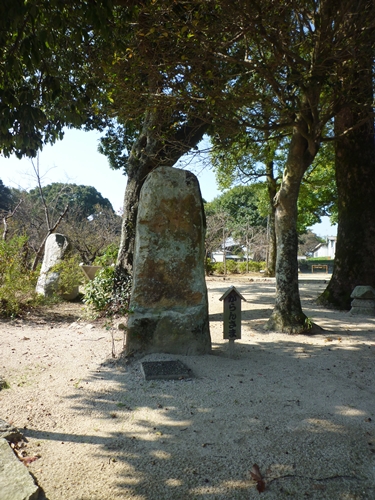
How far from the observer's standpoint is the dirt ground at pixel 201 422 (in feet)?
8.91

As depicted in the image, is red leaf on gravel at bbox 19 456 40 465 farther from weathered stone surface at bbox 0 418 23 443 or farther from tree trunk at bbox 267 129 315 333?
tree trunk at bbox 267 129 315 333

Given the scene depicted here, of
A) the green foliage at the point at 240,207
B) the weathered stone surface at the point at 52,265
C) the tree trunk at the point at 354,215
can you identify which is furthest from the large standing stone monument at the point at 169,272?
the green foliage at the point at 240,207

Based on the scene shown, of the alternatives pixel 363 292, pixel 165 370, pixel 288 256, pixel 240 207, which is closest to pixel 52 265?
pixel 288 256

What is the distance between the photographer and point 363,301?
914cm

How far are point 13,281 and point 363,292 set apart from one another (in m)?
8.08

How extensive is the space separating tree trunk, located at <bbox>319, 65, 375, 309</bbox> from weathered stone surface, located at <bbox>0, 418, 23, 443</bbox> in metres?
8.68

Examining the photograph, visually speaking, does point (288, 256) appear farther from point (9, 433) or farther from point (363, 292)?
point (9, 433)

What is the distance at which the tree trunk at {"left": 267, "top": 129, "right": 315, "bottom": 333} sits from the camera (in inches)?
287

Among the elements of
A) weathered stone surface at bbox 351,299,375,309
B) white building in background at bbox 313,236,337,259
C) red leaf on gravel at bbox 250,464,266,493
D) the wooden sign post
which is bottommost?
red leaf on gravel at bbox 250,464,266,493

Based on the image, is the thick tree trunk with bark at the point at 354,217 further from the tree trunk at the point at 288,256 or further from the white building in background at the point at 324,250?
the white building in background at the point at 324,250

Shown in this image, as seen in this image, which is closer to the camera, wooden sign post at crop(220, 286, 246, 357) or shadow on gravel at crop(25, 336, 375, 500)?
shadow on gravel at crop(25, 336, 375, 500)

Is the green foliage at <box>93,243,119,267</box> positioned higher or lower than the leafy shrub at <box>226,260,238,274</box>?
higher

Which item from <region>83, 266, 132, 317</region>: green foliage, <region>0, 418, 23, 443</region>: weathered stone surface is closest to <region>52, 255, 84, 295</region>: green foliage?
<region>83, 266, 132, 317</region>: green foliage

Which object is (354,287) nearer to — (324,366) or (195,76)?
(324,366)
